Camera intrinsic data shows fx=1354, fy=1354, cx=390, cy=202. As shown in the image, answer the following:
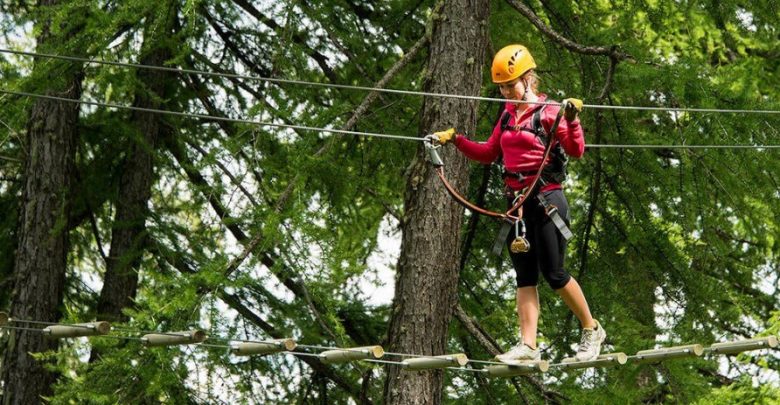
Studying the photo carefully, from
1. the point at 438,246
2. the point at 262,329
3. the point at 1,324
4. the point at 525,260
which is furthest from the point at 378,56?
the point at 1,324

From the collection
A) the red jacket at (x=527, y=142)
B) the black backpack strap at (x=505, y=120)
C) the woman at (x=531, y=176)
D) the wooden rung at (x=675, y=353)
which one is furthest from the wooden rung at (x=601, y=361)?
the black backpack strap at (x=505, y=120)

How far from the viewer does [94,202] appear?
12.3 m

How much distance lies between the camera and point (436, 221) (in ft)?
27.8

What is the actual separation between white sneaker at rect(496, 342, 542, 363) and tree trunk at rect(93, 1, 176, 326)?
15.7 ft

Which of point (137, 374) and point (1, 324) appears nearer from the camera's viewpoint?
point (1, 324)

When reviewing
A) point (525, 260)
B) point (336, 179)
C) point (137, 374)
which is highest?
point (336, 179)

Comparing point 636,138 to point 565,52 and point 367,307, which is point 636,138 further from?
point 367,307

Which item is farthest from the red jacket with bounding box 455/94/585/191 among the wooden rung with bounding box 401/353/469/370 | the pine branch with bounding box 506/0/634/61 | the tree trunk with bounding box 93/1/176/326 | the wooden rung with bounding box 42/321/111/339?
the tree trunk with bounding box 93/1/176/326

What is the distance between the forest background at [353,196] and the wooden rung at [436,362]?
39.6 inches

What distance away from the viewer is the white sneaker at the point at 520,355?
Result: 24.4ft

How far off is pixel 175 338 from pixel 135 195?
4.84 meters

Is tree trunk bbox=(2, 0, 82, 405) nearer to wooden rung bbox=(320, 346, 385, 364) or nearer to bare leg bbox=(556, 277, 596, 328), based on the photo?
wooden rung bbox=(320, 346, 385, 364)

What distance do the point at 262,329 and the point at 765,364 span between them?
14.8 ft

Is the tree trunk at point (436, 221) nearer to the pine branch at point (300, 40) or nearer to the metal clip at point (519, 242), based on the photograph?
the metal clip at point (519, 242)
